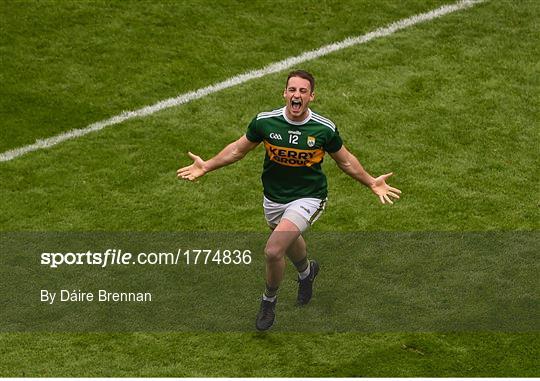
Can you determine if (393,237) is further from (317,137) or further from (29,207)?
(29,207)

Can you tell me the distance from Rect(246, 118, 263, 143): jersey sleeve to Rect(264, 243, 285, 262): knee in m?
0.98

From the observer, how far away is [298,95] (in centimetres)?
1152

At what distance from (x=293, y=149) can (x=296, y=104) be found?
1.44 ft

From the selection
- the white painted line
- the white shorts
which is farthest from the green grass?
the white shorts

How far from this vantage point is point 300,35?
18.3 m

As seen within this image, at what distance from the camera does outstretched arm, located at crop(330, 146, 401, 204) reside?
12000mm

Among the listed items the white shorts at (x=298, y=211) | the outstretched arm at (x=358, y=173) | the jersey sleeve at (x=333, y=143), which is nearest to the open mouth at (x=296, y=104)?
the jersey sleeve at (x=333, y=143)

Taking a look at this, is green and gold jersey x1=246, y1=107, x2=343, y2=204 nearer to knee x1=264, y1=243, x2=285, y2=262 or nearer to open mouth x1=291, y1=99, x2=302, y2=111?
open mouth x1=291, y1=99, x2=302, y2=111

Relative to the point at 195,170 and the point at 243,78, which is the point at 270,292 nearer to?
the point at 195,170

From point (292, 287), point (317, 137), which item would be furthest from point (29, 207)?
point (317, 137)

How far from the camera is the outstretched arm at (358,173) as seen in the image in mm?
12000

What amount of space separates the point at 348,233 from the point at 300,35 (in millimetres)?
5018

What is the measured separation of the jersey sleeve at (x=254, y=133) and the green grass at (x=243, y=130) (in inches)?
73.8

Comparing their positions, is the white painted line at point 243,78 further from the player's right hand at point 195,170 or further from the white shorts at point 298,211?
the white shorts at point 298,211
